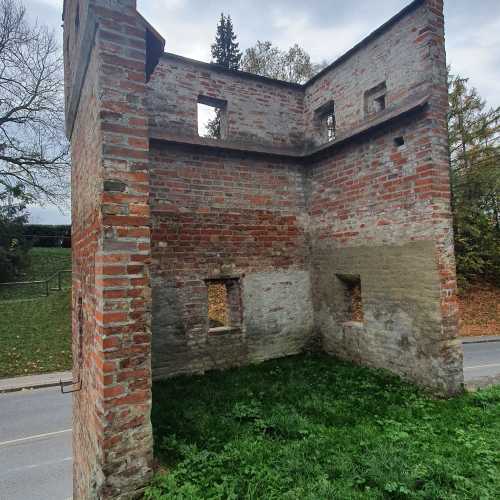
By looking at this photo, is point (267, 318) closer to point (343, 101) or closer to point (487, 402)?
point (487, 402)

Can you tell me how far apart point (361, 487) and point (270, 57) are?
21.2 meters

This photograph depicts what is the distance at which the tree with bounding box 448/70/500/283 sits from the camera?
54.5ft

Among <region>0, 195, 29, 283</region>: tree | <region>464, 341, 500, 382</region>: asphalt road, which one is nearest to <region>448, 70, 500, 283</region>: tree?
<region>464, 341, 500, 382</region>: asphalt road

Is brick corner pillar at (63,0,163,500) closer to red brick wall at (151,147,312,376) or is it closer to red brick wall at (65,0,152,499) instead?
red brick wall at (65,0,152,499)

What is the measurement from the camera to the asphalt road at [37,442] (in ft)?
18.1

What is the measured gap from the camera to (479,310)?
1563 centimetres

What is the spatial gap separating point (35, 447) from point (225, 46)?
25425mm

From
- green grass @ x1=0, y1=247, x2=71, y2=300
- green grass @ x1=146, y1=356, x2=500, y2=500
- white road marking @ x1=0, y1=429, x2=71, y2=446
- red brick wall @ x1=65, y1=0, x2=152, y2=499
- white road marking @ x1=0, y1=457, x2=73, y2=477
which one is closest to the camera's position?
red brick wall @ x1=65, y1=0, x2=152, y2=499

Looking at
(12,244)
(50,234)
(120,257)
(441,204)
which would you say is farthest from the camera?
(50,234)

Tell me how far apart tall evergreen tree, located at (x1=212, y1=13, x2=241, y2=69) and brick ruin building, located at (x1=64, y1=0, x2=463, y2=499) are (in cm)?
1850

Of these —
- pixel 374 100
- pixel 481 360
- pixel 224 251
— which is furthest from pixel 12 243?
pixel 481 360

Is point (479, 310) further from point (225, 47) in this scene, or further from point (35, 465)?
point (225, 47)

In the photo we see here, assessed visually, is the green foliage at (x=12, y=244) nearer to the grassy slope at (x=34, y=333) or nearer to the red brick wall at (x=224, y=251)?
the grassy slope at (x=34, y=333)

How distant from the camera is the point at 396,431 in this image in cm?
423
